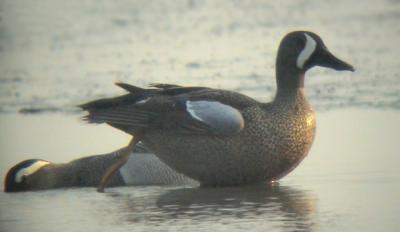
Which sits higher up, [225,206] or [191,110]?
[191,110]

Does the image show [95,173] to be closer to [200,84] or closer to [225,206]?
[225,206]

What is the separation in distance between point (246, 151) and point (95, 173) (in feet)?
4.52

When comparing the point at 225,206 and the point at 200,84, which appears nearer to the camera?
the point at 225,206

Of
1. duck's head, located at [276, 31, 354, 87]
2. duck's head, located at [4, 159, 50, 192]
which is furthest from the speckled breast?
duck's head, located at [4, 159, 50, 192]

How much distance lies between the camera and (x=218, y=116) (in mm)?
10078

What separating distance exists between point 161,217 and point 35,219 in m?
0.81

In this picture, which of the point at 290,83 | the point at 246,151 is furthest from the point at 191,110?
the point at 290,83

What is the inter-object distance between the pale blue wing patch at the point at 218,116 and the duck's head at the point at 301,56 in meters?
0.74

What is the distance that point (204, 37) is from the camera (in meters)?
17.5

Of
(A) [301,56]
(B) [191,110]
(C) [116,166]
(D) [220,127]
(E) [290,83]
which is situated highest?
(A) [301,56]

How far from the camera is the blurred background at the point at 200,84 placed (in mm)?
8805

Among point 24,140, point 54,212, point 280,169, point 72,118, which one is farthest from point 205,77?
point 54,212

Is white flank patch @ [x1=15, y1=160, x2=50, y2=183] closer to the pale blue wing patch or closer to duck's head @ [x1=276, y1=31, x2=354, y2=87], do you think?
the pale blue wing patch

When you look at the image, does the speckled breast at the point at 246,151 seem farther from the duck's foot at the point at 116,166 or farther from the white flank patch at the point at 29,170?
the white flank patch at the point at 29,170
